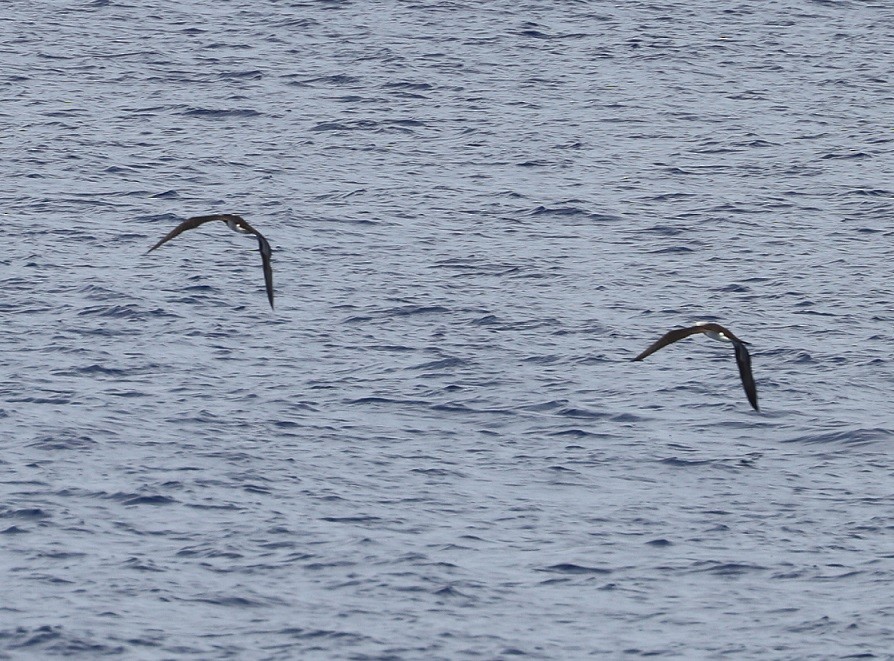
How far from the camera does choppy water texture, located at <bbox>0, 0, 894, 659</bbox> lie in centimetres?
2591

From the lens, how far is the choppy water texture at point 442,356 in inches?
1020

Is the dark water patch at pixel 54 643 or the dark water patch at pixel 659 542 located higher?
the dark water patch at pixel 54 643

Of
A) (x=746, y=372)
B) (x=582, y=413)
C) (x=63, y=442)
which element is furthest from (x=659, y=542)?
(x=63, y=442)

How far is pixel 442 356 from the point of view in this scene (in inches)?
1374

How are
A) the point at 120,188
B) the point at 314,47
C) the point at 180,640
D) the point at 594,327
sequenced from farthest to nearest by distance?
the point at 314,47 < the point at 120,188 < the point at 594,327 < the point at 180,640

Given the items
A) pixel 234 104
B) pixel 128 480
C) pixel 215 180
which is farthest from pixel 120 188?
pixel 128 480

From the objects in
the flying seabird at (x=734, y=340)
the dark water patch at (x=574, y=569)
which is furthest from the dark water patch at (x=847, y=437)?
the dark water patch at (x=574, y=569)

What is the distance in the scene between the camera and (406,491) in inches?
1158

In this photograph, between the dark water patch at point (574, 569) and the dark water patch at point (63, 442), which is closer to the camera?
the dark water patch at point (574, 569)

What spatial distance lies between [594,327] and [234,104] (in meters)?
20.9

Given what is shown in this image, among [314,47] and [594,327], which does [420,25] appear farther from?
[594,327]

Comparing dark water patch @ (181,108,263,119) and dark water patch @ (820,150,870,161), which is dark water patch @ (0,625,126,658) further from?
dark water patch @ (820,150,870,161)

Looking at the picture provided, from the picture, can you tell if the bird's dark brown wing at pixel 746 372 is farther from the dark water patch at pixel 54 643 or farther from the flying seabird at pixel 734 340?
the dark water patch at pixel 54 643

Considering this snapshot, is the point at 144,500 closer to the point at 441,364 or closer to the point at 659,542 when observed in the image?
the point at 441,364
